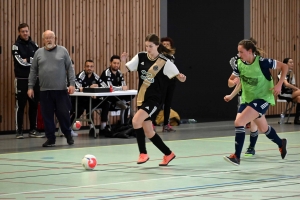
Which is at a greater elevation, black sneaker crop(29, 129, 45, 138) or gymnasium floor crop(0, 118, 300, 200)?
gymnasium floor crop(0, 118, 300, 200)

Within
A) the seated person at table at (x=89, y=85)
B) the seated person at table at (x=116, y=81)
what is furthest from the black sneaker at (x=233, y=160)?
the seated person at table at (x=116, y=81)

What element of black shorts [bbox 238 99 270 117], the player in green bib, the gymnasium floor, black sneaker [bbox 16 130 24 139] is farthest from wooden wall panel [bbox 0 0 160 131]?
black shorts [bbox 238 99 270 117]

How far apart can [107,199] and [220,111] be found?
14.8 m

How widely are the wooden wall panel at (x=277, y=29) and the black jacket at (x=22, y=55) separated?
27.5 feet

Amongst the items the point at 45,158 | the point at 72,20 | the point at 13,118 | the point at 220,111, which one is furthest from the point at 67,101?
the point at 220,111

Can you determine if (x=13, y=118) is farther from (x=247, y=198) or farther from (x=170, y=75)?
(x=247, y=198)

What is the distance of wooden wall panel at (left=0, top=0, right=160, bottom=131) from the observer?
14.9 metres

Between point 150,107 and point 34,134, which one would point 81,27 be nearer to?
point 34,134

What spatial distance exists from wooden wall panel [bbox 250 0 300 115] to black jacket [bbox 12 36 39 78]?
8378 millimetres

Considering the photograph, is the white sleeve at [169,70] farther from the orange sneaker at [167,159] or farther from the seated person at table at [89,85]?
the seated person at table at [89,85]

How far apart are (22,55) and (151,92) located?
5326mm

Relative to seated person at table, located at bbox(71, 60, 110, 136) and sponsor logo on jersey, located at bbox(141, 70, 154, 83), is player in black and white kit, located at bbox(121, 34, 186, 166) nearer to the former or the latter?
sponsor logo on jersey, located at bbox(141, 70, 154, 83)

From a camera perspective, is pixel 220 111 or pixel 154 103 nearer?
pixel 154 103

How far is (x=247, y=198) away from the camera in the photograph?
21.3 feet
